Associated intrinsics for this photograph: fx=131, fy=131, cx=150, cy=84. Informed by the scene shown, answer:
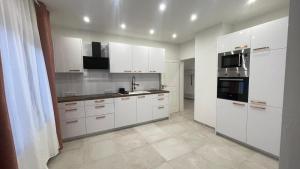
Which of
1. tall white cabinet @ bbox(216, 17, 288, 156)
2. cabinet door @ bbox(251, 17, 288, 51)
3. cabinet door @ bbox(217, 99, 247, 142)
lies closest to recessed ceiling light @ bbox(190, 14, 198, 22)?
tall white cabinet @ bbox(216, 17, 288, 156)

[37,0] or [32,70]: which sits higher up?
[37,0]

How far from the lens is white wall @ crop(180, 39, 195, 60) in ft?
14.6

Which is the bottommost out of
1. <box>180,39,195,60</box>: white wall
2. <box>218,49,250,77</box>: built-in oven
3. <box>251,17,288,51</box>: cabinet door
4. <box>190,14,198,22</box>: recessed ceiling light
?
<box>218,49,250,77</box>: built-in oven

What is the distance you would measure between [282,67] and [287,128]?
6.62 ft

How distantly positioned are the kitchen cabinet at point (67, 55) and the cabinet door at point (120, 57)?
74cm

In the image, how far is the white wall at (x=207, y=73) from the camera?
3289 millimetres

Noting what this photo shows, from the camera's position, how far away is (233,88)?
2.72 metres

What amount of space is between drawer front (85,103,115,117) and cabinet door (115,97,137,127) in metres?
0.15

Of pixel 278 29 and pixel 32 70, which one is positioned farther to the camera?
pixel 278 29

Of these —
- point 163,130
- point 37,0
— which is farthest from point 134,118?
point 37,0

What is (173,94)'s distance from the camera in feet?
16.5

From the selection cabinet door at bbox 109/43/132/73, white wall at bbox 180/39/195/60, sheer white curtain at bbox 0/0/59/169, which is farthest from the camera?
white wall at bbox 180/39/195/60

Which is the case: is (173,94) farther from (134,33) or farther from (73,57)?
(73,57)

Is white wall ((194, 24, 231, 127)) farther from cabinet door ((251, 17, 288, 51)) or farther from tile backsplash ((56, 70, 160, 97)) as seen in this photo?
tile backsplash ((56, 70, 160, 97))
